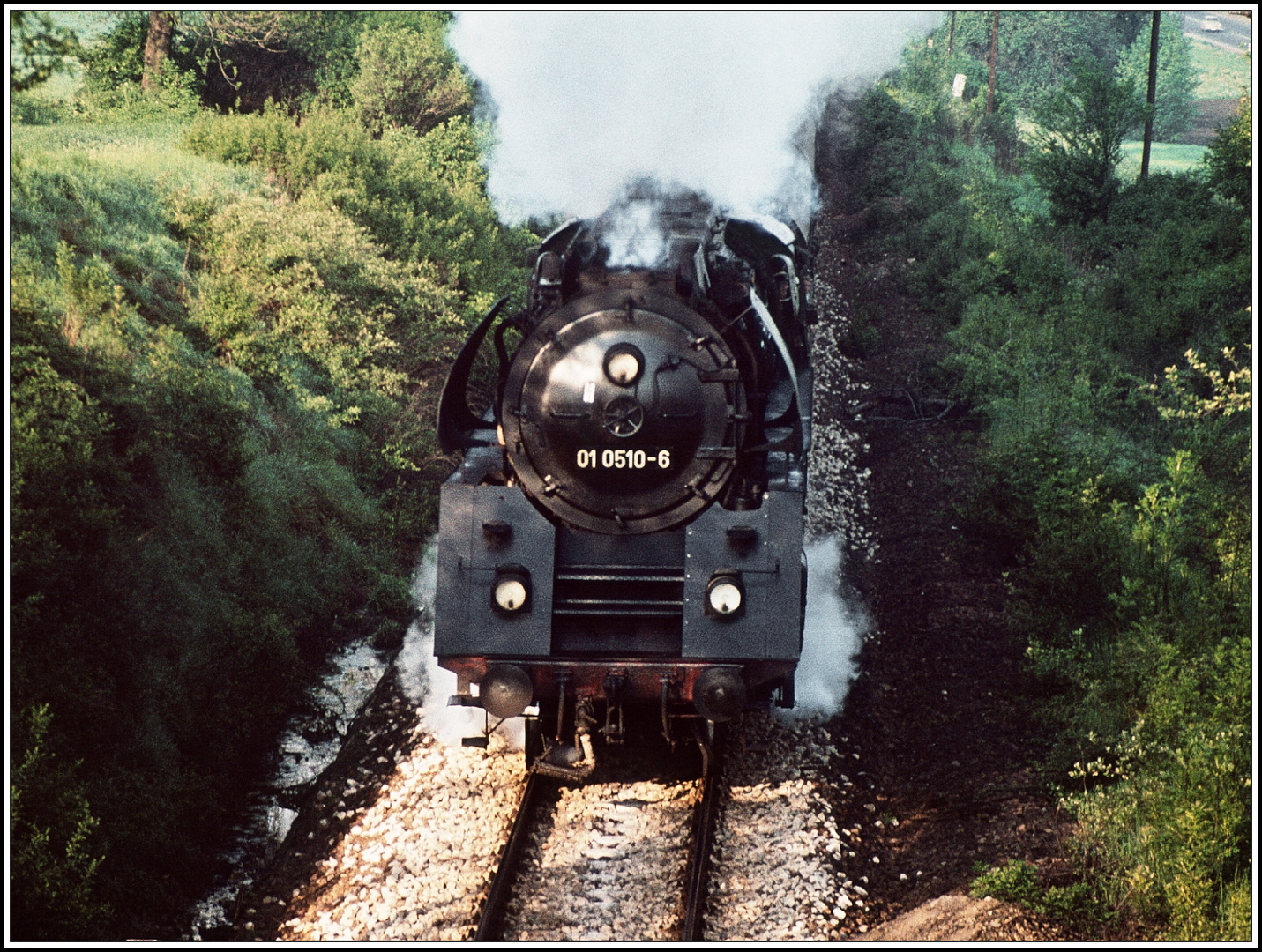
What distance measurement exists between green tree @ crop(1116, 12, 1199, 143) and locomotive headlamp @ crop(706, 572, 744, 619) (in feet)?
104

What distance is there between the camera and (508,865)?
6371 mm

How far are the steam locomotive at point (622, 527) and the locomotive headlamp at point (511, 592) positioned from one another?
0.04 feet

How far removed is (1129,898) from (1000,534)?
5353mm

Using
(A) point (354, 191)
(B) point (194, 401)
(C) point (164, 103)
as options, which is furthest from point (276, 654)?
(C) point (164, 103)

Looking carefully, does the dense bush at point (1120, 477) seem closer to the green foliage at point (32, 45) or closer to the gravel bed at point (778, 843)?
the gravel bed at point (778, 843)

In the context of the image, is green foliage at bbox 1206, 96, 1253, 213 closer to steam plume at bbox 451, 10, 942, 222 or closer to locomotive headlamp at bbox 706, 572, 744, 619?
steam plume at bbox 451, 10, 942, 222

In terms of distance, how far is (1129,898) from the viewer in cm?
584

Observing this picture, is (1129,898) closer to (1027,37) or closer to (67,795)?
(67,795)

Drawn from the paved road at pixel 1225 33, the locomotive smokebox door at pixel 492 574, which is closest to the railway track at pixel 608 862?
the locomotive smokebox door at pixel 492 574

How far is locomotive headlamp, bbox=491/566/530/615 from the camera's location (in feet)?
21.5

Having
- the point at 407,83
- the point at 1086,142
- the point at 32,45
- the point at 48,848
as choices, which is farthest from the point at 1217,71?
the point at 48,848

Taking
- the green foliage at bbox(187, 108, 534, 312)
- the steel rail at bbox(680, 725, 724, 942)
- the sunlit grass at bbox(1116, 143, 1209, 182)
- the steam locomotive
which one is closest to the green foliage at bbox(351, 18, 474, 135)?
the green foliage at bbox(187, 108, 534, 312)

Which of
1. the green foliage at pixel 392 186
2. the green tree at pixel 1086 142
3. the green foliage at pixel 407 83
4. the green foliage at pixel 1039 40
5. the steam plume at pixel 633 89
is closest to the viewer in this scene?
the steam plume at pixel 633 89

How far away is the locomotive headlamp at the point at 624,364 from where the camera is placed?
646cm
